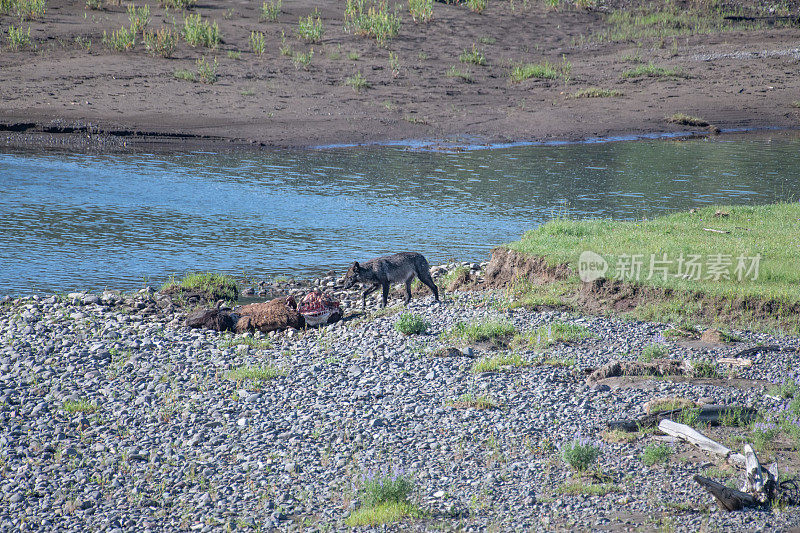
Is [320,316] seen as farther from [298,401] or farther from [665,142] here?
[665,142]

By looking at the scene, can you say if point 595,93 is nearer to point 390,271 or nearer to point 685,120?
point 685,120

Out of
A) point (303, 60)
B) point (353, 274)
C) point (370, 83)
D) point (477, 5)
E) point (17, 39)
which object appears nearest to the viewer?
point (353, 274)

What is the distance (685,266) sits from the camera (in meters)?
12.5

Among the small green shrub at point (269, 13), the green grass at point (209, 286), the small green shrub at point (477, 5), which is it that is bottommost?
the green grass at point (209, 286)

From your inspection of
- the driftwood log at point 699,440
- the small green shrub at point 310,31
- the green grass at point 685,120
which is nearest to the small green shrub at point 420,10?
the small green shrub at point 310,31

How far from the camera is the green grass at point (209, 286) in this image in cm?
1465

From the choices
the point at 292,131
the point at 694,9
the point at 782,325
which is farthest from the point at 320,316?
the point at 694,9

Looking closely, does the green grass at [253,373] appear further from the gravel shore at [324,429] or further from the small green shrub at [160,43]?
the small green shrub at [160,43]

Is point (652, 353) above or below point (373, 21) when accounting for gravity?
below

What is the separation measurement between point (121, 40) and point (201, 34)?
341cm

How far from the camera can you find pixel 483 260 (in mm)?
16891

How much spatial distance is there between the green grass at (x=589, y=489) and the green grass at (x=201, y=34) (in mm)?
31704

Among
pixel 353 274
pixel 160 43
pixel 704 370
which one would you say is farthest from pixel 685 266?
pixel 160 43

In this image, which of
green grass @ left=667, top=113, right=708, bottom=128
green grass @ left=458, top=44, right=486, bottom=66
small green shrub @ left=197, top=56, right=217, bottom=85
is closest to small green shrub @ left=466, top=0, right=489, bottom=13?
green grass @ left=458, top=44, right=486, bottom=66
